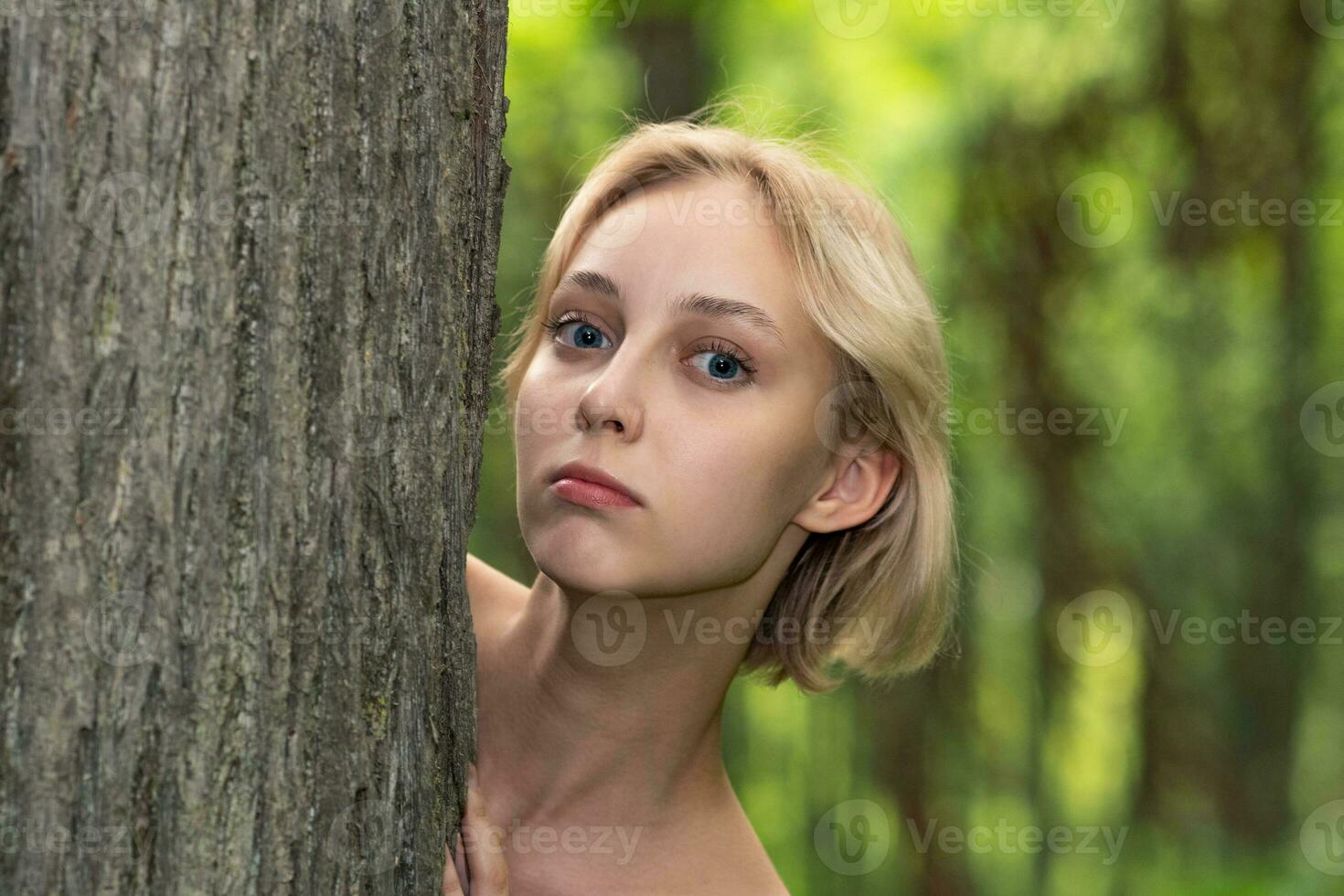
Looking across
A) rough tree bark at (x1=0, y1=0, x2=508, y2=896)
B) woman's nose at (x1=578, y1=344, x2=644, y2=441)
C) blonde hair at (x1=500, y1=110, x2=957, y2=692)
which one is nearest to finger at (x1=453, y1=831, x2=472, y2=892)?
rough tree bark at (x1=0, y1=0, x2=508, y2=896)

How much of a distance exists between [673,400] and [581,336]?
9.6 inches

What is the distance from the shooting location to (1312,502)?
8.40m

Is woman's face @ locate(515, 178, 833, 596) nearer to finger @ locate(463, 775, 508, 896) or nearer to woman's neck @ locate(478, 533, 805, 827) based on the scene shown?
woman's neck @ locate(478, 533, 805, 827)

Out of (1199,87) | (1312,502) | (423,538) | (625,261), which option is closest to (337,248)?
(423,538)

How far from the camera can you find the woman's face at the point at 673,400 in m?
2.06

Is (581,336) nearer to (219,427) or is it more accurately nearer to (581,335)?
(581,335)

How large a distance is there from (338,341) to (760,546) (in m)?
1.05

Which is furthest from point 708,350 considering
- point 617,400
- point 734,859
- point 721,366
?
point 734,859

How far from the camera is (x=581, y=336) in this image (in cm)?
225

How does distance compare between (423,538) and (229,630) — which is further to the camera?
(423,538)

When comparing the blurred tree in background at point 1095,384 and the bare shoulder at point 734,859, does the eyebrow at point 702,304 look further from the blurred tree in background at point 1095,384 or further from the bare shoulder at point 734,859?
the blurred tree in background at point 1095,384

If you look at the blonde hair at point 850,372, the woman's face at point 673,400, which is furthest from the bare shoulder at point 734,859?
the woman's face at point 673,400

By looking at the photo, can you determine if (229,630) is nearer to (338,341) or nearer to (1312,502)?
(338,341)

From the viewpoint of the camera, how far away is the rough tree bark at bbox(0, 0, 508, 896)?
4.03ft
